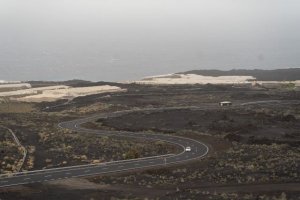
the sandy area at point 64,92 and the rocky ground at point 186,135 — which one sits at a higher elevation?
the sandy area at point 64,92

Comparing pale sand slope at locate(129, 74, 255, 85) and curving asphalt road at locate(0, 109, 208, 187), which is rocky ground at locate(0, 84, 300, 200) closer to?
curving asphalt road at locate(0, 109, 208, 187)

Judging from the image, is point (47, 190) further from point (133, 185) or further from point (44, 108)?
point (44, 108)

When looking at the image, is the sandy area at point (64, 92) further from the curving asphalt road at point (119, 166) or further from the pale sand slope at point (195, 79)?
the curving asphalt road at point (119, 166)

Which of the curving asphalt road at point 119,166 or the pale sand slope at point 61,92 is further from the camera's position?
the pale sand slope at point 61,92

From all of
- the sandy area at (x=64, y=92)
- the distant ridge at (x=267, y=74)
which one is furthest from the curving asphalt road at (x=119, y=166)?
the distant ridge at (x=267, y=74)

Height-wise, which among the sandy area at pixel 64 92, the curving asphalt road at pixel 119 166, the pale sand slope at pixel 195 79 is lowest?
the curving asphalt road at pixel 119 166

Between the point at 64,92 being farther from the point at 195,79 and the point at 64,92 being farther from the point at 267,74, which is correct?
the point at 267,74

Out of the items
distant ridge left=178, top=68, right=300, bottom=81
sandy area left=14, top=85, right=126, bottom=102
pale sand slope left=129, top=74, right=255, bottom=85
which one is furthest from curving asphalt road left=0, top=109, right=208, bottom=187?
distant ridge left=178, top=68, right=300, bottom=81
